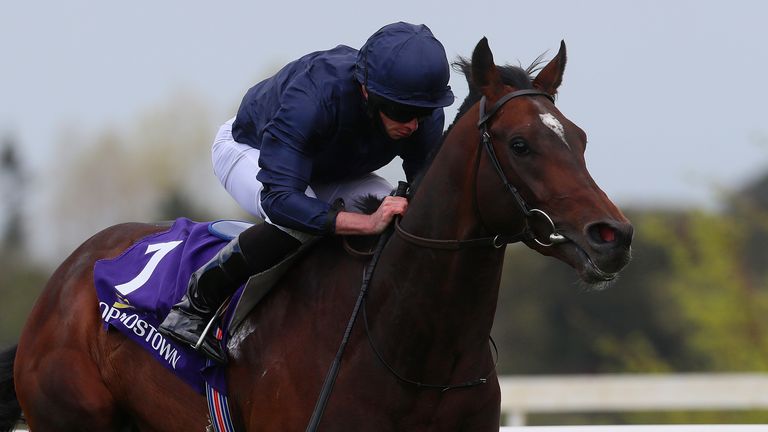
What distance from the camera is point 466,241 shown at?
13.5 feet

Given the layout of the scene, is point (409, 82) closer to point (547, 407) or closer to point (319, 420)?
point (319, 420)

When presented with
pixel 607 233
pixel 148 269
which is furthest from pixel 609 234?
pixel 148 269

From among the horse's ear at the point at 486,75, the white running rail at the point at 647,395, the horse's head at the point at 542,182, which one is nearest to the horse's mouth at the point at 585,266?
the horse's head at the point at 542,182

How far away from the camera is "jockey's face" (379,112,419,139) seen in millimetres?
4418

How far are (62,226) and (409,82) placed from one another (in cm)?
4550

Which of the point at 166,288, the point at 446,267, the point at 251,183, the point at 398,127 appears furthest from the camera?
the point at 166,288

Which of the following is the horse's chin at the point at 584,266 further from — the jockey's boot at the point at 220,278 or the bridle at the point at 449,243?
the jockey's boot at the point at 220,278

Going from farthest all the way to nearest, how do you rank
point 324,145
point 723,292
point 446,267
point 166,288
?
1. point 723,292
2. point 166,288
3. point 324,145
4. point 446,267

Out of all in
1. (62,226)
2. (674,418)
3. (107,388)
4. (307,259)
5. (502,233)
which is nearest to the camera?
(502,233)

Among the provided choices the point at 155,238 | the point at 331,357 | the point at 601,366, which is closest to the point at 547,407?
the point at 155,238

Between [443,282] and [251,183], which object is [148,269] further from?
[443,282]

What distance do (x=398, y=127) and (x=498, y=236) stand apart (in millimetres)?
652

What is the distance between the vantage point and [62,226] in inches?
1880

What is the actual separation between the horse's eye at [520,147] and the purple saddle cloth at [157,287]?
5.29 ft
